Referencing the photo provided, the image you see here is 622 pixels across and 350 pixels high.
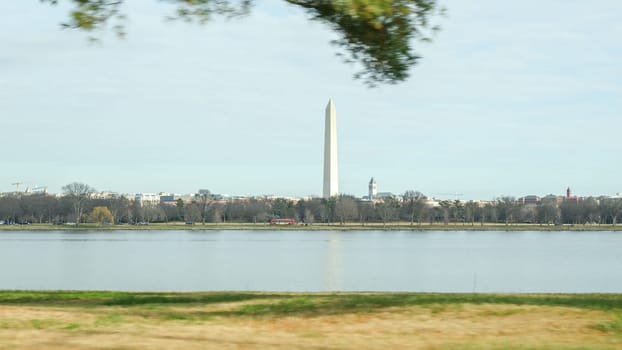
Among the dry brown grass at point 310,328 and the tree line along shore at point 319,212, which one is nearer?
the dry brown grass at point 310,328

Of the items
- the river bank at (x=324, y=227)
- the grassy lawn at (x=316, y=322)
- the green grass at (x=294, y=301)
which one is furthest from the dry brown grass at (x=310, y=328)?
the river bank at (x=324, y=227)

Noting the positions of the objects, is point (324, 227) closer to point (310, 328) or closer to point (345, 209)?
point (345, 209)

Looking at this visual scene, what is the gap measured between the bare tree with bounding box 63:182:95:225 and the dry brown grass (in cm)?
11017

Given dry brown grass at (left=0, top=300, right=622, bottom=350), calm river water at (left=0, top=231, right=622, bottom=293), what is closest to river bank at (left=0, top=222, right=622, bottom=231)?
calm river water at (left=0, top=231, right=622, bottom=293)

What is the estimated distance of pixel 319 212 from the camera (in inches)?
4938

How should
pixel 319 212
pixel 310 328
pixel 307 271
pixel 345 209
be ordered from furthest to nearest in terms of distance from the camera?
pixel 319 212
pixel 345 209
pixel 307 271
pixel 310 328

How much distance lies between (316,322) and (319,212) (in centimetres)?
11552

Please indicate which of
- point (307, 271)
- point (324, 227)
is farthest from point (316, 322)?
point (324, 227)

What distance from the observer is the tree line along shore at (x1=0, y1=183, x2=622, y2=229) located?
123m

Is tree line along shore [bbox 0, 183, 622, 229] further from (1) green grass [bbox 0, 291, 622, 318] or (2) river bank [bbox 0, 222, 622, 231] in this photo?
(1) green grass [bbox 0, 291, 622, 318]

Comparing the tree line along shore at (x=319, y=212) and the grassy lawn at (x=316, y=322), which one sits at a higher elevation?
the tree line along shore at (x=319, y=212)

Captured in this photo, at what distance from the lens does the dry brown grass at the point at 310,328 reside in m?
8.62

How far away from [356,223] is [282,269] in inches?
3517

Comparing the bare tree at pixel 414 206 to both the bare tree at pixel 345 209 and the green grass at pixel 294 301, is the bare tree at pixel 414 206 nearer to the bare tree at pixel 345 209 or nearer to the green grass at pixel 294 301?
the bare tree at pixel 345 209
